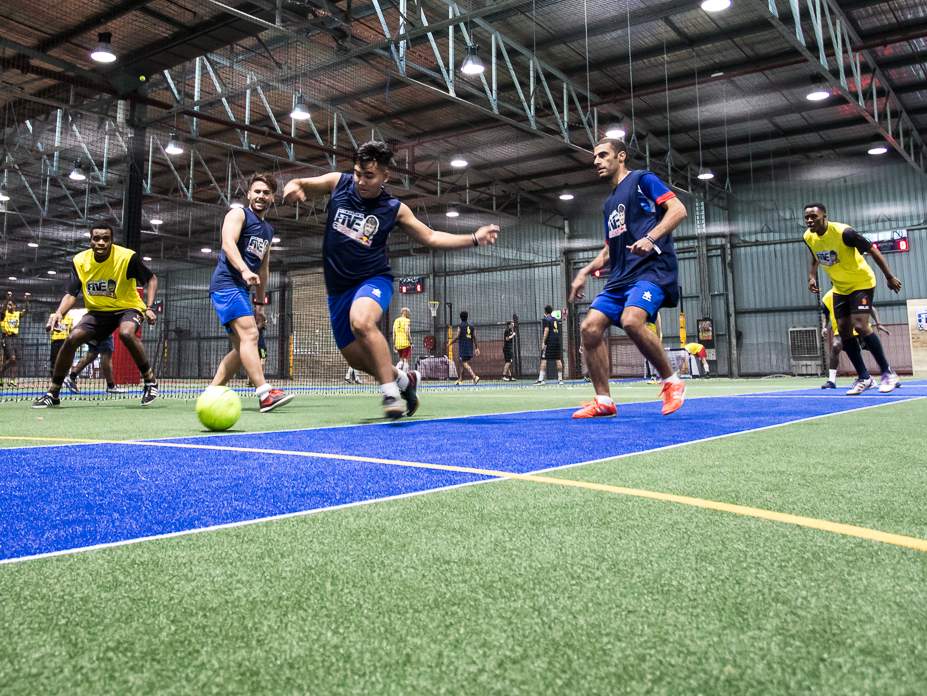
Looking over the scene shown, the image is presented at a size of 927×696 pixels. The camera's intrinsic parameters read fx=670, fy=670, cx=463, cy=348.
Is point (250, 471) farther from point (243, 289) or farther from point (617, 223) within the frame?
point (243, 289)

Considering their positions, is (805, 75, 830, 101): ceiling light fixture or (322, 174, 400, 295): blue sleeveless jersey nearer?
(322, 174, 400, 295): blue sleeveless jersey

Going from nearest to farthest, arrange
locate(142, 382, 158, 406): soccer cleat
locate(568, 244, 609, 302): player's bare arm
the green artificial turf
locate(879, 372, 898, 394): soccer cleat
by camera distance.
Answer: the green artificial turf < locate(568, 244, 609, 302): player's bare arm < locate(142, 382, 158, 406): soccer cleat < locate(879, 372, 898, 394): soccer cleat

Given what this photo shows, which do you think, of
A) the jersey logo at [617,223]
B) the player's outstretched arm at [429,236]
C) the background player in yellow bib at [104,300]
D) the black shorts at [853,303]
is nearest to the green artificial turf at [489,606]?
the player's outstretched arm at [429,236]

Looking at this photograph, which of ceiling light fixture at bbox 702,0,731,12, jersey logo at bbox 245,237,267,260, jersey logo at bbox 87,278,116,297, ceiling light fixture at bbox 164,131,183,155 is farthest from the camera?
ceiling light fixture at bbox 164,131,183,155

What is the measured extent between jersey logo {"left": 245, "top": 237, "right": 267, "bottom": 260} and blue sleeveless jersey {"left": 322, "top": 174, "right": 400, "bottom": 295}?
54.5 inches

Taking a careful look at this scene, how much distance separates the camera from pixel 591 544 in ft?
4.64

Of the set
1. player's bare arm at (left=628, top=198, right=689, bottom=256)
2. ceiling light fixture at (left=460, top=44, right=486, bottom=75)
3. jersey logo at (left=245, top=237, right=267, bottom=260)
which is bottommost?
player's bare arm at (left=628, top=198, right=689, bottom=256)

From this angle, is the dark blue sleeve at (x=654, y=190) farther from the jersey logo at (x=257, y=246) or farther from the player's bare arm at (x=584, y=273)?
the jersey logo at (x=257, y=246)

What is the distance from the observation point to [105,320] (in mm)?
7430

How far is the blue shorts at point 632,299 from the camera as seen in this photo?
196 inches

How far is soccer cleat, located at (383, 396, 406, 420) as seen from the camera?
4.96m

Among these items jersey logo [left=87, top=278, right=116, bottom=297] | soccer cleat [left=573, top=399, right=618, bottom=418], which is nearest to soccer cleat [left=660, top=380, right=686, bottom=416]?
soccer cleat [left=573, top=399, right=618, bottom=418]

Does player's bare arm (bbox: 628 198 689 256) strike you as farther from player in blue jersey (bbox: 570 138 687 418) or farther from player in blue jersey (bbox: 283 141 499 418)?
player in blue jersey (bbox: 283 141 499 418)

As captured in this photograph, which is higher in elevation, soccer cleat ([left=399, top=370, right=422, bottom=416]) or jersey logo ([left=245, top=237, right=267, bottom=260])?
jersey logo ([left=245, top=237, right=267, bottom=260])
